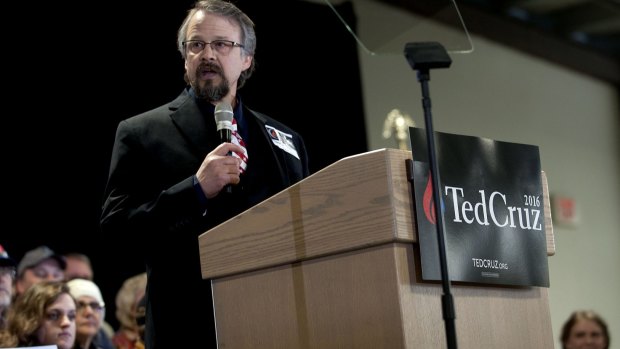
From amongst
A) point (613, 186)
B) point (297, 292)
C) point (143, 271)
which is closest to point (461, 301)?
point (297, 292)

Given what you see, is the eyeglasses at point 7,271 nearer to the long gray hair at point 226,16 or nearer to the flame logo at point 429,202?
the long gray hair at point 226,16

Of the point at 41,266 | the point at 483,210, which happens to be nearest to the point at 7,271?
the point at 41,266

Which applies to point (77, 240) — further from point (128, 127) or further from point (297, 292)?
point (297, 292)

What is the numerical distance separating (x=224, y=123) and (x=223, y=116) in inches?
1.3

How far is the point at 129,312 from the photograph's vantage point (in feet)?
15.9

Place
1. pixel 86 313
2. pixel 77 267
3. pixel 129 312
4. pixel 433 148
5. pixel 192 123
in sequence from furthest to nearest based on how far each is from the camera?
pixel 77 267
pixel 129 312
pixel 86 313
pixel 192 123
pixel 433 148

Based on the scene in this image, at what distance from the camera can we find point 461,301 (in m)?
1.90

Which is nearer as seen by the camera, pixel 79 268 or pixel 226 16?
pixel 226 16

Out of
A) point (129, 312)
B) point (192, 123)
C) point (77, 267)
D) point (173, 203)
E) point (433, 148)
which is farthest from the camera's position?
point (77, 267)

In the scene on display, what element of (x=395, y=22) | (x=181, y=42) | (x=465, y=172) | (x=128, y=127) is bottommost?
(x=465, y=172)

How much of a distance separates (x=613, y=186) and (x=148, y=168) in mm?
7647

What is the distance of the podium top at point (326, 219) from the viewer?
5.94 ft

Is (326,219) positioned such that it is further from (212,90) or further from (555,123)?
(555,123)

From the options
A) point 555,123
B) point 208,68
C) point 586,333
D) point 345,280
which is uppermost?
point 555,123
